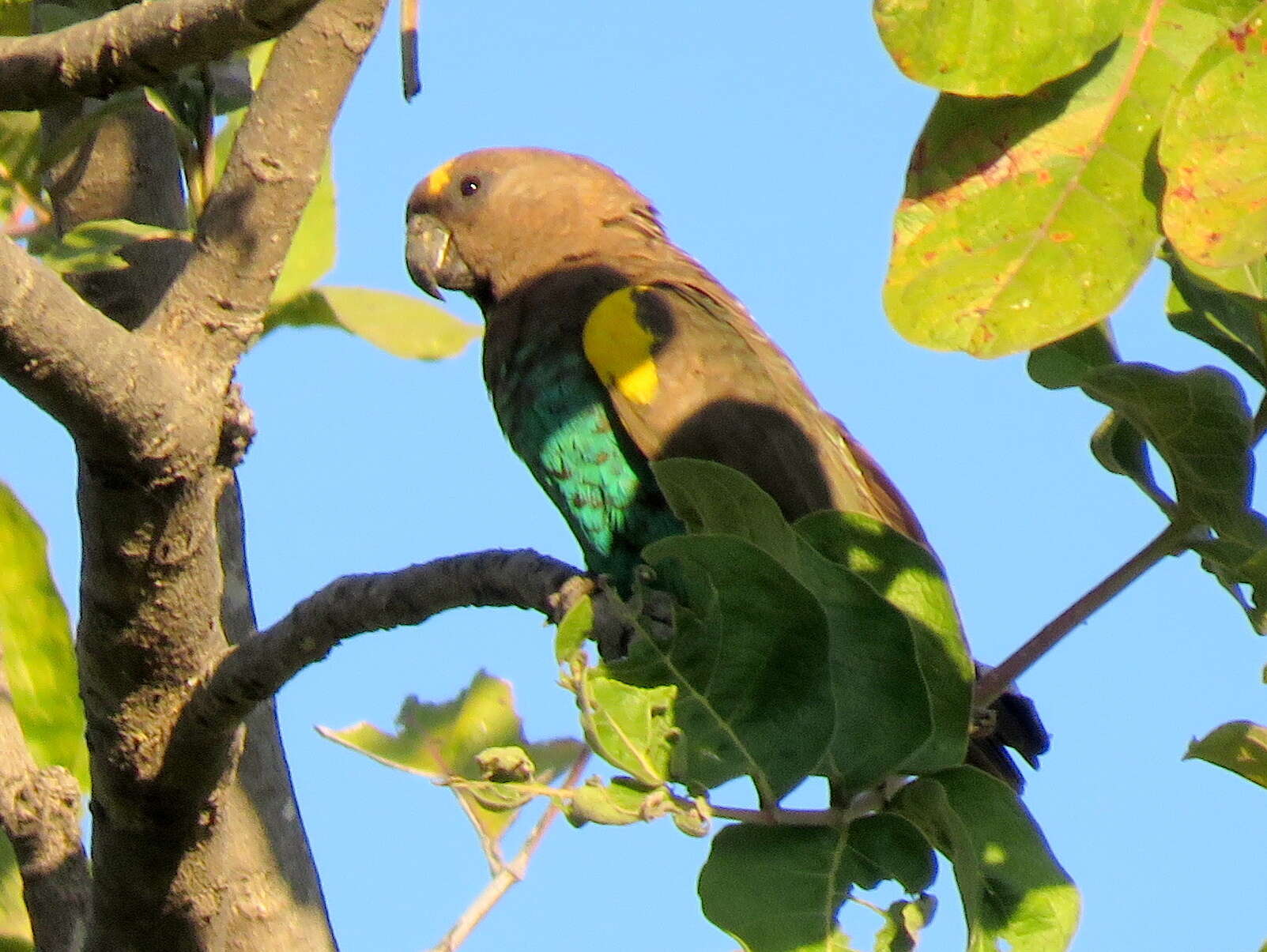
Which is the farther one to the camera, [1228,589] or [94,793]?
[94,793]

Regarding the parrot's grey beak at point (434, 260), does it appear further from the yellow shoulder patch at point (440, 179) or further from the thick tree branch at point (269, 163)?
the thick tree branch at point (269, 163)

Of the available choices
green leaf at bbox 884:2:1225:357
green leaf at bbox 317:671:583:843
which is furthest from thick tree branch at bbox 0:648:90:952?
green leaf at bbox 884:2:1225:357

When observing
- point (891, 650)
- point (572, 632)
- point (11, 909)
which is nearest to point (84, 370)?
point (572, 632)

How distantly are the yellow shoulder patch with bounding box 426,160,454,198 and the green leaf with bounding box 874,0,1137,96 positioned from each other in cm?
268

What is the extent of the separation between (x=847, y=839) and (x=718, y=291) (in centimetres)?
208

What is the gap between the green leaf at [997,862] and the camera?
1436mm

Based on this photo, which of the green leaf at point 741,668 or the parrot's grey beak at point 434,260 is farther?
the parrot's grey beak at point 434,260

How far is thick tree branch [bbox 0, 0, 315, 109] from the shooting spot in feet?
5.93

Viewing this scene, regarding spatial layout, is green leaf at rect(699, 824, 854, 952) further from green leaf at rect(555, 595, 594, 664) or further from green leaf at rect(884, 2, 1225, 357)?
green leaf at rect(884, 2, 1225, 357)

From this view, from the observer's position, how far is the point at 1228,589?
172 cm

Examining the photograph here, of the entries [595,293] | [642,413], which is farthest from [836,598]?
[595,293]

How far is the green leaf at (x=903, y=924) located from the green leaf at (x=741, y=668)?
7.2 inches

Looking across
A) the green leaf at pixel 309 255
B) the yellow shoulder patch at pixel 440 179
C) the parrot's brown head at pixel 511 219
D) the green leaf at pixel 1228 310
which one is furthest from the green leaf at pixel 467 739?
the yellow shoulder patch at pixel 440 179

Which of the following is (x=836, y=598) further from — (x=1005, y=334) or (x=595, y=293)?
(x=595, y=293)
